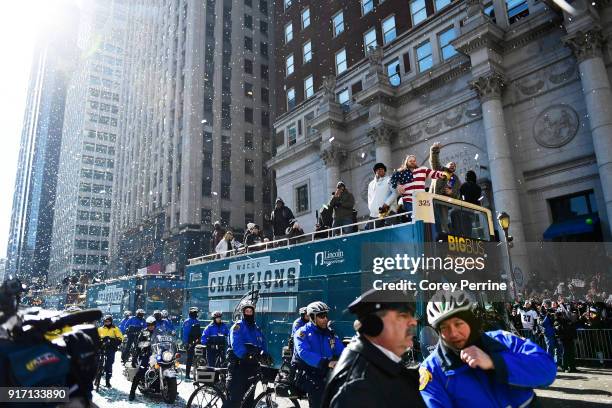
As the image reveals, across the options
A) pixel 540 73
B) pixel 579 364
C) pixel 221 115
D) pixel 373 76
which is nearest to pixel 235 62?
pixel 221 115

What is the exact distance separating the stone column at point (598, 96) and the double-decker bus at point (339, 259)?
8.92m

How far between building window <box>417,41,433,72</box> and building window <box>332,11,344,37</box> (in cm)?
882

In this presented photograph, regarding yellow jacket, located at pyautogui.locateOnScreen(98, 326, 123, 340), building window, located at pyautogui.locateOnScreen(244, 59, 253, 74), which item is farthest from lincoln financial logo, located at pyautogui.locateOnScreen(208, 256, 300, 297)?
building window, located at pyautogui.locateOnScreen(244, 59, 253, 74)

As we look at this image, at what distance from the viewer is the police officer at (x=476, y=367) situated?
245 cm

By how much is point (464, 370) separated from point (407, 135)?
2340 centimetres

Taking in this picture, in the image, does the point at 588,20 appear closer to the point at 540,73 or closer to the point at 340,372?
the point at 540,73

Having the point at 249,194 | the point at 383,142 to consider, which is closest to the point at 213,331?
the point at 383,142

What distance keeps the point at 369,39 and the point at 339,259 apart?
23810mm

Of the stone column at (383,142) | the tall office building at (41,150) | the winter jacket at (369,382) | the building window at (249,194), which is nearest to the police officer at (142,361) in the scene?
the winter jacket at (369,382)

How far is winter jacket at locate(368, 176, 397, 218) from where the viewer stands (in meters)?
10.1

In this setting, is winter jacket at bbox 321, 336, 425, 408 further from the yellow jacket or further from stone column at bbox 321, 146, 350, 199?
stone column at bbox 321, 146, 350, 199

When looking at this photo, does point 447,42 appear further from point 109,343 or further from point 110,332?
point 109,343

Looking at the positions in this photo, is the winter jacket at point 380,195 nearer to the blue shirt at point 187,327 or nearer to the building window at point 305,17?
the blue shirt at point 187,327

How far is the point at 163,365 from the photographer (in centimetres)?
976
